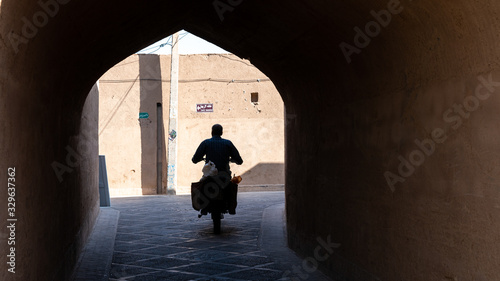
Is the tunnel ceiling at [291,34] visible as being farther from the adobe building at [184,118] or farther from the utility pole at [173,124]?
the adobe building at [184,118]

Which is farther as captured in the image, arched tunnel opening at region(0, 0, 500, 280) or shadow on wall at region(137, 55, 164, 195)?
shadow on wall at region(137, 55, 164, 195)

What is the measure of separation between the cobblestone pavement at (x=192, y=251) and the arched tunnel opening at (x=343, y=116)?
504 mm

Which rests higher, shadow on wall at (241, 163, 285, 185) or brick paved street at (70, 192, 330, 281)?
shadow on wall at (241, 163, 285, 185)

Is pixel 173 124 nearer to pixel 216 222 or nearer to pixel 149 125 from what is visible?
pixel 149 125

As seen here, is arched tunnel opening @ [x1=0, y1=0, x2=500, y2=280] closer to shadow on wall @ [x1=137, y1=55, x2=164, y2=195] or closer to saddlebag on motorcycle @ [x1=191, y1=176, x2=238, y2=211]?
saddlebag on motorcycle @ [x1=191, y1=176, x2=238, y2=211]

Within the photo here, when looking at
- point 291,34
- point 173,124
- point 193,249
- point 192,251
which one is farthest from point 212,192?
point 173,124

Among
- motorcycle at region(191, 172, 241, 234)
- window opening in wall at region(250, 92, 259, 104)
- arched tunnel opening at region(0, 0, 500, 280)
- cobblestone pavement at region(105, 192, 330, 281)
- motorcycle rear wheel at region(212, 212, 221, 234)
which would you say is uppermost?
window opening in wall at region(250, 92, 259, 104)

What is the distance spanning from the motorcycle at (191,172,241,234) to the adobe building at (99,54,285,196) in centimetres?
1131

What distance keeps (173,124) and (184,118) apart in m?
0.50

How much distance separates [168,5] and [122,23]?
1.98 ft

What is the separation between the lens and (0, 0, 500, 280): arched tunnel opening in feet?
9.37

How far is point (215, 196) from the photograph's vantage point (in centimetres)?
825

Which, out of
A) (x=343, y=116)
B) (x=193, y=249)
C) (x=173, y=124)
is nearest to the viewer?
(x=343, y=116)

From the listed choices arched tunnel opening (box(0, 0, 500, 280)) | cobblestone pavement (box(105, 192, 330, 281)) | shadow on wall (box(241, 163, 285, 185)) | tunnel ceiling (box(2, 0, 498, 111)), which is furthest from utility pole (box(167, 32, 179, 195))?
arched tunnel opening (box(0, 0, 500, 280))
